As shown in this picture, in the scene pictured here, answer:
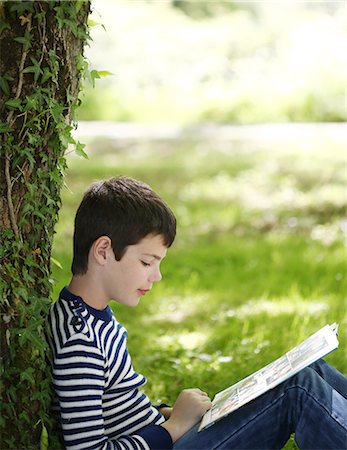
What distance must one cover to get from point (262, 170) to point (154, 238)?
19.0 feet

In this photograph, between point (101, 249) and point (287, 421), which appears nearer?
point (287, 421)

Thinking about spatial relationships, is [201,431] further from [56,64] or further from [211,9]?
[211,9]

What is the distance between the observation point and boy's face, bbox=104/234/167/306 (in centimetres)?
221

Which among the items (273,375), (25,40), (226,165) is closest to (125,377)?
(273,375)

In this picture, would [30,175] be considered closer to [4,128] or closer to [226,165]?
[4,128]

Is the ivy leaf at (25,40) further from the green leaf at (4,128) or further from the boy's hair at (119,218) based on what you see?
the boy's hair at (119,218)

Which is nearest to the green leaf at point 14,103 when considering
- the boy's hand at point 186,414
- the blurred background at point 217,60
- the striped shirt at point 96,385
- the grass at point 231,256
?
the striped shirt at point 96,385

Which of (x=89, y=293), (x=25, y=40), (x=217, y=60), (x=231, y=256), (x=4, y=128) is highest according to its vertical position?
(x=217, y=60)

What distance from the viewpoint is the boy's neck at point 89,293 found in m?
2.21

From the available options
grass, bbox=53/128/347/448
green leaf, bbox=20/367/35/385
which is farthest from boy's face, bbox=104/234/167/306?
grass, bbox=53/128/347/448

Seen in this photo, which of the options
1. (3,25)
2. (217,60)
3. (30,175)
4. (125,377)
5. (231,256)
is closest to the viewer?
(3,25)

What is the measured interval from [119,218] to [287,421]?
0.65 meters

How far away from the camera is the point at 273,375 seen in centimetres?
216

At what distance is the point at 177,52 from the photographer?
10484 mm
